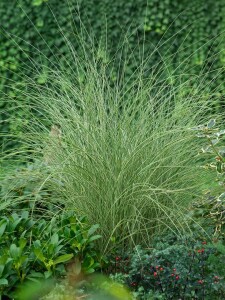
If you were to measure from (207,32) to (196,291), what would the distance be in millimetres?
4237

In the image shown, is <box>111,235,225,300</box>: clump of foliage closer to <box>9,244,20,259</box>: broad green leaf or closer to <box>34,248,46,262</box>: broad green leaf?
<box>34,248,46,262</box>: broad green leaf

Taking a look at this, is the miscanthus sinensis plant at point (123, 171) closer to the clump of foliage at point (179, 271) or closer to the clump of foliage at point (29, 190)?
the clump of foliage at point (29, 190)

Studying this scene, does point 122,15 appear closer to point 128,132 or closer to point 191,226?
point 128,132

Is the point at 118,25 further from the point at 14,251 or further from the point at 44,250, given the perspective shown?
the point at 14,251

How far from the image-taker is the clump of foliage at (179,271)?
391 centimetres

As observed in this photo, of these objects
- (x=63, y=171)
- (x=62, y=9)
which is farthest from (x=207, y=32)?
(x=63, y=171)

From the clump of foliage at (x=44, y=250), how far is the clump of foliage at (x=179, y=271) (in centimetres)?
23

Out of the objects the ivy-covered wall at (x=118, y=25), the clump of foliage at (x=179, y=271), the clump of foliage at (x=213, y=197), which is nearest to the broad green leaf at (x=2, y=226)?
the clump of foliage at (x=179, y=271)

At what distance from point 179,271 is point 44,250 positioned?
2.37 ft

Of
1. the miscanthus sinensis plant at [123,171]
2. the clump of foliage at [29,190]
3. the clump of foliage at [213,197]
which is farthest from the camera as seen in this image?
the clump of foliage at [29,190]

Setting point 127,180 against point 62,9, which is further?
point 62,9

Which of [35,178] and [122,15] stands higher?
[122,15]

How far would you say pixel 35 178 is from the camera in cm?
461

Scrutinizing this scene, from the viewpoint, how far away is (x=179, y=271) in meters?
3.90
